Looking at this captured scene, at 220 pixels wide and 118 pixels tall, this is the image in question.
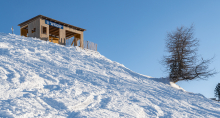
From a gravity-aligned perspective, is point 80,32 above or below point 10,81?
above

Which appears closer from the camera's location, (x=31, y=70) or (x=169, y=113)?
(x=169, y=113)

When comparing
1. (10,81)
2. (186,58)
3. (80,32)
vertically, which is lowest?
(10,81)

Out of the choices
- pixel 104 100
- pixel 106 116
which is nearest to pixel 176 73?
pixel 104 100

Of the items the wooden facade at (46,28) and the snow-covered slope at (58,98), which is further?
the wooden facade at (46,28)

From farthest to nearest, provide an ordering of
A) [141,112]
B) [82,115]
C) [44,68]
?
1. [44,68]
2. [141,112]
3. [82,115]

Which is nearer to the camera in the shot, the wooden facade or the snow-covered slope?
the snow-covered slope

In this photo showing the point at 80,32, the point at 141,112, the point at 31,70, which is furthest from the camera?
the point at 80,32

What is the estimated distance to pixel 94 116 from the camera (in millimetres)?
4699

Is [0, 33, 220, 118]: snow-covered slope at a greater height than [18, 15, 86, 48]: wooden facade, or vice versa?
[18, 15, 86, 48]: wooden facade

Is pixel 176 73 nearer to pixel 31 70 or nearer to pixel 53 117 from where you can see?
pixel 31 70

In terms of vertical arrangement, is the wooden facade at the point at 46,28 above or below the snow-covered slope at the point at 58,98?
above

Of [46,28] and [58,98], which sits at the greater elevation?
[46,28]

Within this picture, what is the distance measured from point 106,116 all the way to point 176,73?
1256cm

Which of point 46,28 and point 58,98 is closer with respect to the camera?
point 58,98
